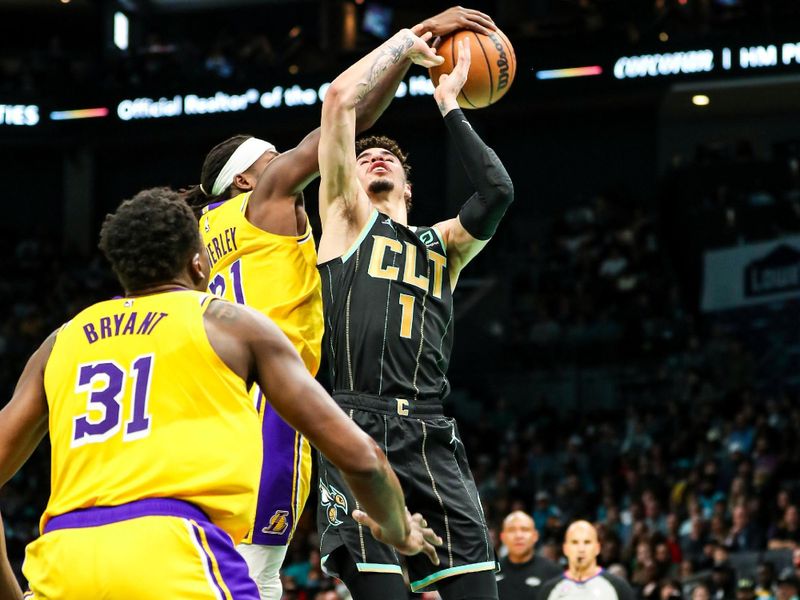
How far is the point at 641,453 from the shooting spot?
15.8m

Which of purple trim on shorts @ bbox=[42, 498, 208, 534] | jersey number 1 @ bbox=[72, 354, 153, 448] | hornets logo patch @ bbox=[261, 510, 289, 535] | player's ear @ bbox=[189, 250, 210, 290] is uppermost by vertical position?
player's ear @ bbox=[189, 250, 210, 290]

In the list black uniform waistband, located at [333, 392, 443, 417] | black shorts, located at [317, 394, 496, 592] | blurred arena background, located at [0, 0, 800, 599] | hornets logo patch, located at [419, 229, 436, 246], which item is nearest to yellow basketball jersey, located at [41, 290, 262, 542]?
black shorts, located at [317, 394, 496, 592]

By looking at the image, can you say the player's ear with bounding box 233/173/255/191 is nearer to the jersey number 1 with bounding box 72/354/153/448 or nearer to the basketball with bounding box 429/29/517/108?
the basketball with bounding box 429/29/517/108

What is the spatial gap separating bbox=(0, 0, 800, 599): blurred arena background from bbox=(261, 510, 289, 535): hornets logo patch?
6.68 metres

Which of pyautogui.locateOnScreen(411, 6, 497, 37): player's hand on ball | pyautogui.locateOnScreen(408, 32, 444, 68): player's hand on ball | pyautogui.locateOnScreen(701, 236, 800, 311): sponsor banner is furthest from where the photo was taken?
pyautogui.locateOnScreen(701, 236, 800, 311): sponsor banner

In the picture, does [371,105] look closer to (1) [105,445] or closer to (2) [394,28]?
(1) [105,445]

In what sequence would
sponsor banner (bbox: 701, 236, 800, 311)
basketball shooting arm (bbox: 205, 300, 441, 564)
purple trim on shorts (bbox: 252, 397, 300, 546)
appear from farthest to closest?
sponsor banner (bbox: 701, 236, 800, 311) → purple trim on shorts (bbox: 252, 397, 300, 546) → basketball shooting arm (bbox: 205, 300, 441, 564)

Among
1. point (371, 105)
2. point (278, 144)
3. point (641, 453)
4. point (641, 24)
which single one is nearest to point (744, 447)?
point (641, 453)

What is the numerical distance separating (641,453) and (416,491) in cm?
1146

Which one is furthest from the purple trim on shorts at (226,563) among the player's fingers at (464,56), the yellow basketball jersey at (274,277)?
the player's fingers at (464,56)

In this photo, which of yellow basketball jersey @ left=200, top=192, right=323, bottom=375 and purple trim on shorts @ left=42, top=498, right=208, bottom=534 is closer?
purple trim on shorts @ left=42, top=498, right=208, bottom=534

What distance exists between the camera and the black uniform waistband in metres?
4.86

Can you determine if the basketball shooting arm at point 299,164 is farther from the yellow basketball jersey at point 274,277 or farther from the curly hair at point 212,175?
the curly hair at point 212,175

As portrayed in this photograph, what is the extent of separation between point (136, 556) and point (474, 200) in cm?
261
